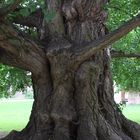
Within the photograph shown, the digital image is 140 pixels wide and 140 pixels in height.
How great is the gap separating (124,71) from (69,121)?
253 inches

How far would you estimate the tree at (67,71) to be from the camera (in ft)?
25.3

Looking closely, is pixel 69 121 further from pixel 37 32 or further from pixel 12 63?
pixel 37 32

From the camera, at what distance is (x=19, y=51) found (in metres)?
7.70

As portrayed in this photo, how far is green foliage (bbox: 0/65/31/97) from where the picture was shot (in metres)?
10.8

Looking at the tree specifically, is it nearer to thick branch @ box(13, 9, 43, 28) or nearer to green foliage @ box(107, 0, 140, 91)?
thick branch @ box(13, 9, 43, 28)

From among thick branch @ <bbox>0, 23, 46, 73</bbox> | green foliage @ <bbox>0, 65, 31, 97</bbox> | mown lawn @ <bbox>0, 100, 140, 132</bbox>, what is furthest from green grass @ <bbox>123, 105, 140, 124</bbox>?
thick branch @ <bbox>0, 23, 46, 73</bbox>

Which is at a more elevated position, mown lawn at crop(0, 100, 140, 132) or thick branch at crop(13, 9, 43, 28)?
thick branch at crop(13, 9, 43, 28)

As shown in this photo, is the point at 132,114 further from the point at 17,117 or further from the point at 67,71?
the point at 67,71

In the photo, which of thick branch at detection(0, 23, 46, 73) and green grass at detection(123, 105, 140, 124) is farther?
green grass at detection(123, 105, 140, 124)

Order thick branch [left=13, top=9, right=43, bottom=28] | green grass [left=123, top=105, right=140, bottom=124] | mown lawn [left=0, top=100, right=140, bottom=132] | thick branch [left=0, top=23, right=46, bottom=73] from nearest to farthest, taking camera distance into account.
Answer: thick branch [left=0, top=23, right=46, bottom=73], thick branch [left=13, top=9, right=43, bottom=28], mown lawn [left=0, top=100, right=140, bottom=132], green grass [left=123, top=105, right=140, bottom=124]

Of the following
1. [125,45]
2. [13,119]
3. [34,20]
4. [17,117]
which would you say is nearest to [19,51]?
[34,20]

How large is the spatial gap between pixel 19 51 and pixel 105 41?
1.60m

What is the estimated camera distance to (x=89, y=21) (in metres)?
8.38

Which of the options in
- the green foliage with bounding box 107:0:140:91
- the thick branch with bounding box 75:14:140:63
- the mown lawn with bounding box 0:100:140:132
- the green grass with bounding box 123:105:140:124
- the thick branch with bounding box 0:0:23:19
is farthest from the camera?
the green grass with bounding box 123:105:140:124
